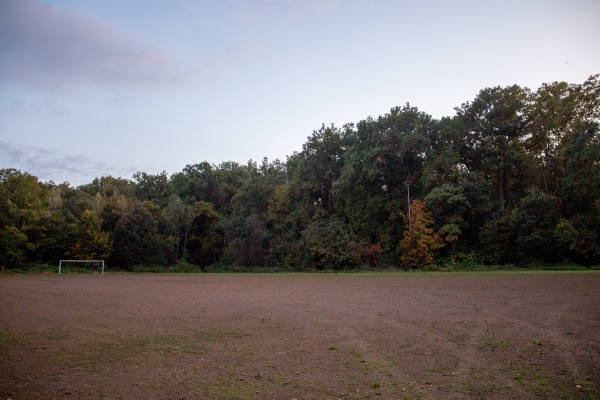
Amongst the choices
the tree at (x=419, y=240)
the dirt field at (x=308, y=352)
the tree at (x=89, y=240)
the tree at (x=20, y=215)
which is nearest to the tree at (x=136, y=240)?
the tree at (x=89, y=240)

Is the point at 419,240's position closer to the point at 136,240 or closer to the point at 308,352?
the point at 136,240

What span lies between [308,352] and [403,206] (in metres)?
44.6

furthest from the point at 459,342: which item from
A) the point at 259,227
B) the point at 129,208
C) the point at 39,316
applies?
the point at 129,208

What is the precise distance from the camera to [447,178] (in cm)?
4544

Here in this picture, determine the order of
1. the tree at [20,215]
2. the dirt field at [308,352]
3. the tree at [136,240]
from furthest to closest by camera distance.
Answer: the tree at [136,240]
the tree at [20,215]
the dirt field at [308,352]

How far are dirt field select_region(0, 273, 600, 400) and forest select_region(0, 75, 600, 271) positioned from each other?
31213mm

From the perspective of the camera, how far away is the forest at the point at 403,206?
1563 inches

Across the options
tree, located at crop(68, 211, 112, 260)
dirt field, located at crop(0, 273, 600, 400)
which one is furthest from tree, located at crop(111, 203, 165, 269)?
dirt field, located at crop(0, 273, 600, 400)

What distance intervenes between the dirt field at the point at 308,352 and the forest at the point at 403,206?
3121 centimetres

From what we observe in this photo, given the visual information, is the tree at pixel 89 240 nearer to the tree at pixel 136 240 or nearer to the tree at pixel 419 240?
the tree at pixel 136 240

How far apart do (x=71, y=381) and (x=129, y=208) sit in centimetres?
5694

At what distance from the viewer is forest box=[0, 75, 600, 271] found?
3969 cm

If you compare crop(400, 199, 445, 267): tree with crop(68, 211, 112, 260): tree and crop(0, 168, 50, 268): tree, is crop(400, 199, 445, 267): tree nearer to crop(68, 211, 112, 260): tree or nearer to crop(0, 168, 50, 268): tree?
crop(68, 211, 112, 260): tree

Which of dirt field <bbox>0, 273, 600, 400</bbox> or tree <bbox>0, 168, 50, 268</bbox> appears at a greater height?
tree <bbox>0, 168, 50, 268</bbox>
